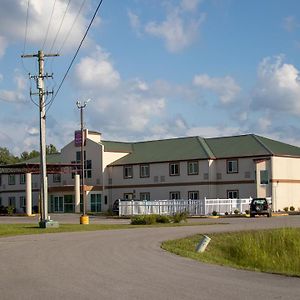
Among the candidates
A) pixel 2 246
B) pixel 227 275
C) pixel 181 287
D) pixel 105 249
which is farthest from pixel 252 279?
pixel 2 246

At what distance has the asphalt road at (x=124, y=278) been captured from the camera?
11117mm

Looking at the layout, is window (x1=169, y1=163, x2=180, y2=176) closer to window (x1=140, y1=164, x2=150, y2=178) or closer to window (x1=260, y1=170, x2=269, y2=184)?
window (x1=140, y1=164, x2=150, y2=178)

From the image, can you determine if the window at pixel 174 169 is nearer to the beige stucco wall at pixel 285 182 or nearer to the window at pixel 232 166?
the window at pixel 232 166

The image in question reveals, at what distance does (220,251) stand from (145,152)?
4914cm

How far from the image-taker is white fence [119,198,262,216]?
177ft

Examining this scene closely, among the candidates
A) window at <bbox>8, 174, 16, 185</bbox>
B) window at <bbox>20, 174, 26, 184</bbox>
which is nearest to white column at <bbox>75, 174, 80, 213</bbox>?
Result: window at <bbox>20, 174, 26, 184</bbox>

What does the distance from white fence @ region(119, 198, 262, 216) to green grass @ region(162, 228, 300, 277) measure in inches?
1073

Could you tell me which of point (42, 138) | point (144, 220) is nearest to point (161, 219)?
point (144, 220)

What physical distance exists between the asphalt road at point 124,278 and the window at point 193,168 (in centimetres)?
4401

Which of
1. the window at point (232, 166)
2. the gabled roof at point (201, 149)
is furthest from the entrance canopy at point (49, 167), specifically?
the window at point (232, 166)

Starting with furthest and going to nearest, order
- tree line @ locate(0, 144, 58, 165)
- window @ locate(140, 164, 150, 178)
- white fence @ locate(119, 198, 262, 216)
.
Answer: tree line @ locate(0, 144, 58, 165), window @ locate(140, 164, 150, 178), white fence @ locate(119, 198, 262, 216)

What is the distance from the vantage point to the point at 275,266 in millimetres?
17781

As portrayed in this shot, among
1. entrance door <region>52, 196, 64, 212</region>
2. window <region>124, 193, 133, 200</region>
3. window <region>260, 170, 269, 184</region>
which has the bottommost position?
entrance door <region>52, 196, 64, 212</region>

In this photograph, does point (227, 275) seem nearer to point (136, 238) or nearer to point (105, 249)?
point (105, 249)
